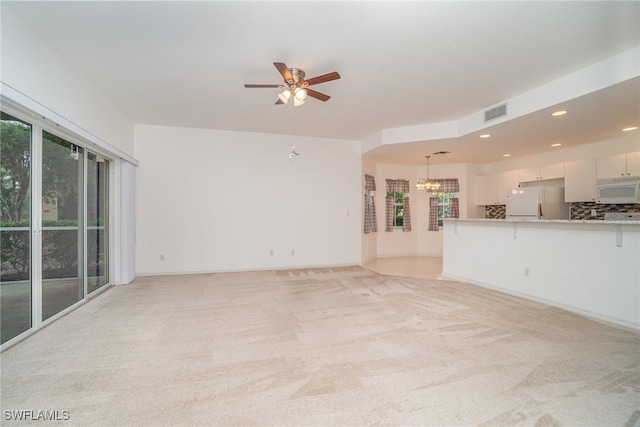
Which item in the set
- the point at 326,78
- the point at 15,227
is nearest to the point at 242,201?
the point at 15,227

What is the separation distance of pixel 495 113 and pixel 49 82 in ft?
17.7

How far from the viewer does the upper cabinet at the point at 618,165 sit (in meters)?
4.50

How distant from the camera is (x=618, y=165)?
4.67m

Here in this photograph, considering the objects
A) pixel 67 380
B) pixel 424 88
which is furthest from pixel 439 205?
pixel 67 380

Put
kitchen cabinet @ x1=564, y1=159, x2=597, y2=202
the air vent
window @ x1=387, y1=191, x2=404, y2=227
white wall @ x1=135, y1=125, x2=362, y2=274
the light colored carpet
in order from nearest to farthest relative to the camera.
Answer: the light colored carpet, the air vent, kitchen cabinet @ x1=564, y1=159, x2=597, y2=202, white wall @ x1=135, y1=125, x2=362, y2=274, window @ x1=387, y1=191, x2=404, y2=227

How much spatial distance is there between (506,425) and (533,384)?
56cm

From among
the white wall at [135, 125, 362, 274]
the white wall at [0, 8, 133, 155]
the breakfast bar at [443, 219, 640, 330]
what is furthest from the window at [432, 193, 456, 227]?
the white wall at [0, 8, 133, 155]

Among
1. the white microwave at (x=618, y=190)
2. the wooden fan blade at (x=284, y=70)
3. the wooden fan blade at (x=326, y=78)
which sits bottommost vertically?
the white microwave at (x=618, y=190)

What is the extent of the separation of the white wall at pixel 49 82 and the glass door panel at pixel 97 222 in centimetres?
46

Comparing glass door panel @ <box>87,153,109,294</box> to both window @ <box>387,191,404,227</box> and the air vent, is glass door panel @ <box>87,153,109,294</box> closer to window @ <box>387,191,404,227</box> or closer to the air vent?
the air vent

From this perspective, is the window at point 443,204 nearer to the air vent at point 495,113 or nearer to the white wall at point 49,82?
the air vent at point 495,113

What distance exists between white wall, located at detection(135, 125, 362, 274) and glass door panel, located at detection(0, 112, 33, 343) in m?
2.54

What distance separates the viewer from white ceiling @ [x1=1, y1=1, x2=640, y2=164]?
2199 mm

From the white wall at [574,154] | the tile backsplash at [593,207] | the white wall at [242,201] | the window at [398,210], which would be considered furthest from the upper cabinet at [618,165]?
the white wall at [242,201]
